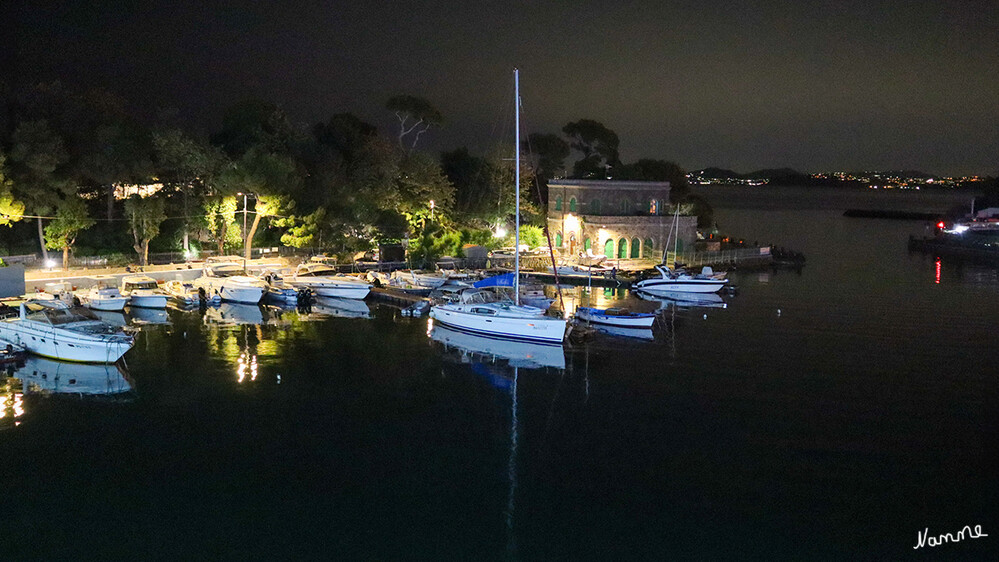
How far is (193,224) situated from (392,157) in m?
15.1

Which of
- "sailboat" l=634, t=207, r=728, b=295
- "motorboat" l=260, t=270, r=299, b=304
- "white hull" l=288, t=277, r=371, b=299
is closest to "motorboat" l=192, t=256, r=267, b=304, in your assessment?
"motorboat" l=260, t=270, r=299, b=304

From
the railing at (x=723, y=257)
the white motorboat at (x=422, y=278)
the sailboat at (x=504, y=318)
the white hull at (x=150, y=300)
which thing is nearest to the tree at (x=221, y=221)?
the white hull at (x=150, y=300)

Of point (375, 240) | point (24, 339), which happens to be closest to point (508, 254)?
point (375, 240)

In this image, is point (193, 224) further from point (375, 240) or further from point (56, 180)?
point (375, 240)

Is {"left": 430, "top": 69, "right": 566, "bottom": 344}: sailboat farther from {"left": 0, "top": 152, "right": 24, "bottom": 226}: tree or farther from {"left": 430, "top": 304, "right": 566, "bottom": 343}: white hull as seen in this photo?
{"left": 0, "top": 152, "right": 24, "bottom": 226}: tree

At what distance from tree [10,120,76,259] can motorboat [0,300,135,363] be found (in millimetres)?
16828

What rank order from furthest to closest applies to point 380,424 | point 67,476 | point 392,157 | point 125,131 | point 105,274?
point 392,157 < point 125,131 < point 105,274 < point 380,424 < point 67,476

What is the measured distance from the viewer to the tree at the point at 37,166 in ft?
148

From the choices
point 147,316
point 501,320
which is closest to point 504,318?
point 501,320

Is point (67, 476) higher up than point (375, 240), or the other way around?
point (375, 240)

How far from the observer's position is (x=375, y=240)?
56781 mm

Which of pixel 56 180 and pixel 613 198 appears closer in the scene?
pixel 56 180

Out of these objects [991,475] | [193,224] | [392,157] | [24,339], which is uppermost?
[392,157]

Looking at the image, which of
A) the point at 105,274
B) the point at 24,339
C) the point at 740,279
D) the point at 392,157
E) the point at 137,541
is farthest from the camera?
the point at 392,157
